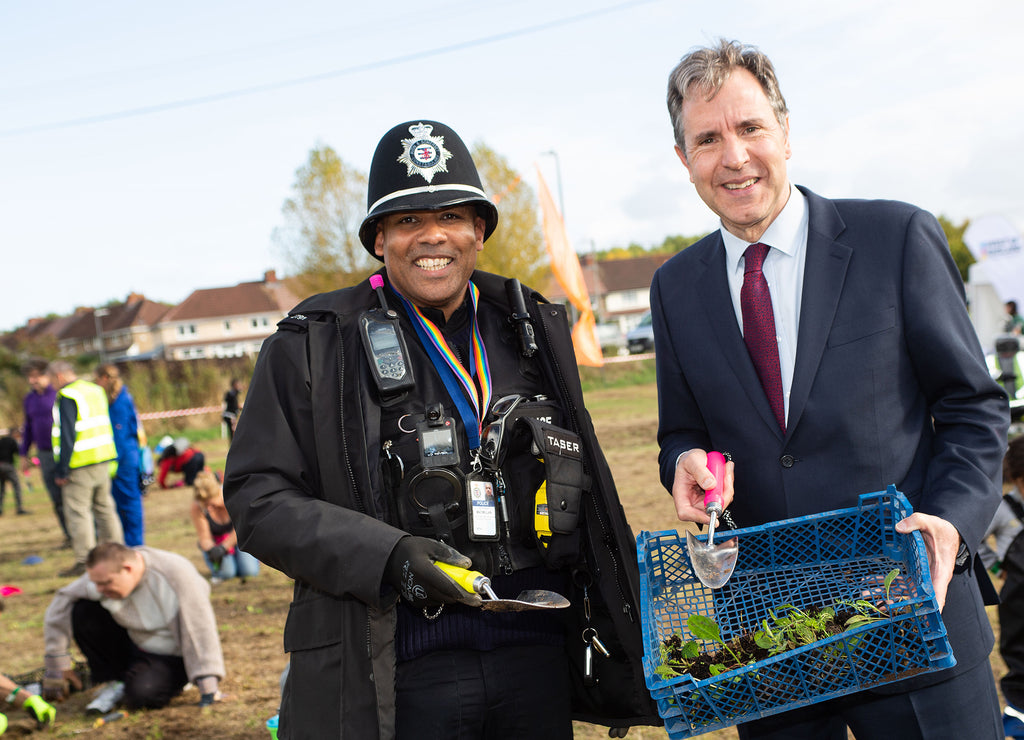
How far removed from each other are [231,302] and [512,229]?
144 feet

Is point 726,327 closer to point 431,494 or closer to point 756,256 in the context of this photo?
point 756,256

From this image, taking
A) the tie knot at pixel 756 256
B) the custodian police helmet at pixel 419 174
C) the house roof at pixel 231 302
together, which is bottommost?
the tie knot at pixel 756 256

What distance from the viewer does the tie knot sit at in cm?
242

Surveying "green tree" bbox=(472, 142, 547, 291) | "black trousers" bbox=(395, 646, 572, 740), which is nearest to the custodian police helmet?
"black trousers" bbox=(395, 646, 572, 740)

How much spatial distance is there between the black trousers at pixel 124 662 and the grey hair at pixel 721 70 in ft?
18.4

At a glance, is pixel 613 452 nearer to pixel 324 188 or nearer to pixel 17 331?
pixel 324 188

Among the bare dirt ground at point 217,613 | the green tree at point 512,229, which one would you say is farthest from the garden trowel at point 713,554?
the green tree at point 512,229

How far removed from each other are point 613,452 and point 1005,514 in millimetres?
9248

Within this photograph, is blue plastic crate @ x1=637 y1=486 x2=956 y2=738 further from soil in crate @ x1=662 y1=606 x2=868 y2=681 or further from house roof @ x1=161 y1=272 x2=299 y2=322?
house roof @ x1=161 y1=272 x2=299 y2=322

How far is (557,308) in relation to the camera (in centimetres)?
285

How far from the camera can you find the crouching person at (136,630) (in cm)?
604

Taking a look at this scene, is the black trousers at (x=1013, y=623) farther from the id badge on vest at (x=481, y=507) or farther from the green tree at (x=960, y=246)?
the green tree at (x=960, y=246)

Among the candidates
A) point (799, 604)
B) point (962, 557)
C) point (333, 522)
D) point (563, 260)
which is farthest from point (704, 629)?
point (563, 260)

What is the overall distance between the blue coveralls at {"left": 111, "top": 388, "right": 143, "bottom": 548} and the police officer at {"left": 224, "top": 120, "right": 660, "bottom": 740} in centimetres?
838
